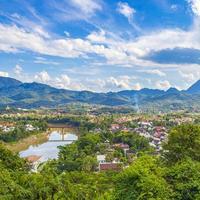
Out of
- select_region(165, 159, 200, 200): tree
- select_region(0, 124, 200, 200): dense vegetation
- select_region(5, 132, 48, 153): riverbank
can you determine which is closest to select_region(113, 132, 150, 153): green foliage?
select_region(5, 132, 48, 153): riverbank

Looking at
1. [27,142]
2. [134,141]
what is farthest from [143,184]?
[27,142]

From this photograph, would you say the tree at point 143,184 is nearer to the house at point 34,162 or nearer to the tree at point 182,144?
the tree at point 182,144

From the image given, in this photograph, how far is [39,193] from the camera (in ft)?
42.6

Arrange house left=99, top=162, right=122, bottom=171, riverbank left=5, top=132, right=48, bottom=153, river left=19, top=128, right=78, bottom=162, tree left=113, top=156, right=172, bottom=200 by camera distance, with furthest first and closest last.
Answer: riverbank left=5, top=132, right=48, bottom=153 < river left=19, top=128, right=78, bottom=162 < house left=99, top=162, right=122, bottom=171 < tree left=113, top=156, right=172, bottom=200

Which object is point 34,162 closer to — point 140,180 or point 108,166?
point 108,166

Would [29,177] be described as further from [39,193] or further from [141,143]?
[141,143]

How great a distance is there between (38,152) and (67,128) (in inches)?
1458

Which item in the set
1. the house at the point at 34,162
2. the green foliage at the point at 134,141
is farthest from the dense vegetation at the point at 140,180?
the green foliage at the point at 134,141

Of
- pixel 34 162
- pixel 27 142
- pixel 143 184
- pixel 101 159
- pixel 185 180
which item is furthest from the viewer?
pixel 27 142

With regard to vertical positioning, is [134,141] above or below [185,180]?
below

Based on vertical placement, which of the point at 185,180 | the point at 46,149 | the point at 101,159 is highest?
the point at 185,180

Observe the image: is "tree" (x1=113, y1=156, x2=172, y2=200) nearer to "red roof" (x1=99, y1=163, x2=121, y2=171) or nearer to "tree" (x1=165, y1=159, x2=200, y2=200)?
"tree" (x1=165, y1=159, x2=200, y2=200)

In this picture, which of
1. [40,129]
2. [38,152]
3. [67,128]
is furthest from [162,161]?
[67,128]

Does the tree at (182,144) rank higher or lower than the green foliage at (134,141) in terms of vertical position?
higher
